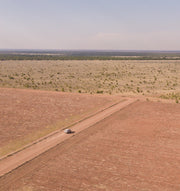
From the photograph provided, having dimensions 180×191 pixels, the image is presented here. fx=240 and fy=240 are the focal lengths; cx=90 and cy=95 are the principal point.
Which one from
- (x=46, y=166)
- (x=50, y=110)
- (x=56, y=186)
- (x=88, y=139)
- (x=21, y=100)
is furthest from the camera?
(x=21, y=100)

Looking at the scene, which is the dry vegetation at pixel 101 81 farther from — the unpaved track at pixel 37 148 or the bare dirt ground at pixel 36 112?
the unpaved track at pixel 37 148

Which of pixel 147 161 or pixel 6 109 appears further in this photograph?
pixel 6 109

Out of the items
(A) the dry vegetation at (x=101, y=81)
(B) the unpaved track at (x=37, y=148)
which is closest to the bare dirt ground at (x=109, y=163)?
(B) the unpaved track at (x=37, y=148)

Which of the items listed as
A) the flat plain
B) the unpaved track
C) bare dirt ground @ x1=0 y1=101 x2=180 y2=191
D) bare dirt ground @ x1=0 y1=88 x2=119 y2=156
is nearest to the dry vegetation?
bare dirt ground @ x1=0 y1=88 x2=119 y2=156

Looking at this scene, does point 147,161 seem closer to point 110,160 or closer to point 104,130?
point 110,160

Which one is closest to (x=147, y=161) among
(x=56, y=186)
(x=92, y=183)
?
(x=92, y=183)

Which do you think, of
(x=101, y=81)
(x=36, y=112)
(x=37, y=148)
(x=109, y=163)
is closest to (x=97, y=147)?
(x=109, y=163)

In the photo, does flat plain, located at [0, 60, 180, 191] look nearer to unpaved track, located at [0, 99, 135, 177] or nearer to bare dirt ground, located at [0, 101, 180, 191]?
bare dirt ground, located at [0, 101, 180, 191]
